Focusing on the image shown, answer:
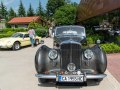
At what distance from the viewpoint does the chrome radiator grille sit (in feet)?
26.1

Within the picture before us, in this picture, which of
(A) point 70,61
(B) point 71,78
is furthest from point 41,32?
(B) point 71,78

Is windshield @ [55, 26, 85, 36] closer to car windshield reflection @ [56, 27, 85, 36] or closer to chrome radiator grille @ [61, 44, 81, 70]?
car windshield reflection @ [56, 27, 85, 36]

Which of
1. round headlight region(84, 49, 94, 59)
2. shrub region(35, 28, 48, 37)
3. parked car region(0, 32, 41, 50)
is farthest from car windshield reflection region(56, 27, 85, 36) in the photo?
shrub region(35, 28, 48, 37)

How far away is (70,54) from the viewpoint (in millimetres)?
7941

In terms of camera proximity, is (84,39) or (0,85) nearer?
(0,85)

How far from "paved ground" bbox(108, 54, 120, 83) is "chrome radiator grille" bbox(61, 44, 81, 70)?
161 cm

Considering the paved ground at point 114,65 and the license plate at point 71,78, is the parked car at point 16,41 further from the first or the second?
the license plate at point 71,78

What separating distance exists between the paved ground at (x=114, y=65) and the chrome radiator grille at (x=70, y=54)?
5.27 ft

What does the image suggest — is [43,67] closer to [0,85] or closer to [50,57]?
[50,57]

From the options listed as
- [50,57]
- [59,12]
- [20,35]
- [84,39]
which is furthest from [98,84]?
[59,12]

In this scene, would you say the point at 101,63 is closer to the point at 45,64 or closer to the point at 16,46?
the point at 45,64

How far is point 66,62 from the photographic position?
802cm

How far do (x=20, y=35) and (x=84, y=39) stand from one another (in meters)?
10.7

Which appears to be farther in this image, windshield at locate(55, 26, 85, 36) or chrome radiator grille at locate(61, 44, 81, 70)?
windshield at locate(55, 26, 85, 36)
